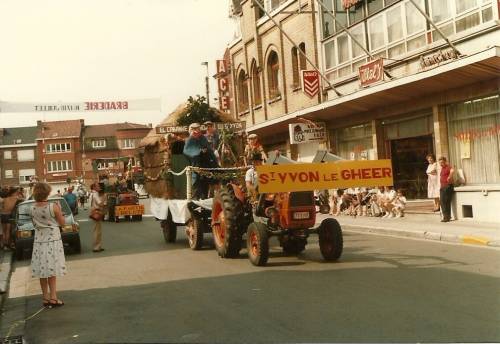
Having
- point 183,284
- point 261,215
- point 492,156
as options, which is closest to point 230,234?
point 261,215

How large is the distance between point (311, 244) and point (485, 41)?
23.3 feet

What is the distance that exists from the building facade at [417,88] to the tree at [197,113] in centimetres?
564

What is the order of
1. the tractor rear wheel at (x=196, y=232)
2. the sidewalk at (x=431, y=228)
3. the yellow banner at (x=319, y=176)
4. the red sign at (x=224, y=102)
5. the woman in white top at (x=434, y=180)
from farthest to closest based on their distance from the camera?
the red sign at (x=224, y=102)
the woman in white top at (x=434, y=180)
the tractor rear wheel at (x=196, y=232)
the sidewalk at (x=431, y=228)
the yellow banner at (x=319, y=176)

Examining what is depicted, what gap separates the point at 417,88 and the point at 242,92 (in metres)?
17.0

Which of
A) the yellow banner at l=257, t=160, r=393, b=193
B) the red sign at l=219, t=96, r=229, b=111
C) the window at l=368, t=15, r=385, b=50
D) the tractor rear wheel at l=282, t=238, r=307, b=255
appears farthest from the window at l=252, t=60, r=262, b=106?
the yellow banner at l=257, t=160, r=393, b=193

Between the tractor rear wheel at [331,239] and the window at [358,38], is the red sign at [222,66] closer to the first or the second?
the window at [358,38]

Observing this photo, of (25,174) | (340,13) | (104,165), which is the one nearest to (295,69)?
(340,13)

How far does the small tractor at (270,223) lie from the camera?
980 centimetres

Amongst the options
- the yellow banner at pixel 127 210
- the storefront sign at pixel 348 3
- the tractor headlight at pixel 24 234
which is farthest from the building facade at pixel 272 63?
the tractor headlight at pixel 24 234

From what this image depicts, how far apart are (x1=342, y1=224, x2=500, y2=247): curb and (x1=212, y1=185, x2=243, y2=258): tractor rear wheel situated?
4.61 metres

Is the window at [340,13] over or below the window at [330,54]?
over

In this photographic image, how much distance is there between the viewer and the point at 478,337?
5.25 m

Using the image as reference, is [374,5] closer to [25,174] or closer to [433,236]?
[433,236]

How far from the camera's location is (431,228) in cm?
1397
